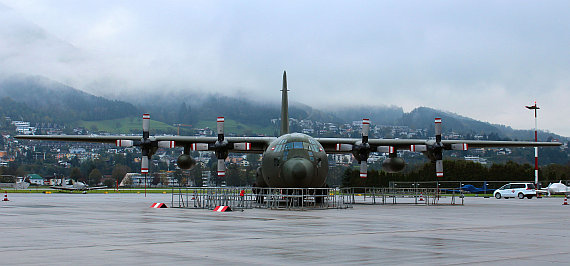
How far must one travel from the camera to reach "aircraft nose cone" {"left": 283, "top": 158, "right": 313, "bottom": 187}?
27.0 metres

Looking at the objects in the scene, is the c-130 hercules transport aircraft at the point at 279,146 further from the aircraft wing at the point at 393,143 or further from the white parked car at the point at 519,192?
the white parked car at the point at 519,192

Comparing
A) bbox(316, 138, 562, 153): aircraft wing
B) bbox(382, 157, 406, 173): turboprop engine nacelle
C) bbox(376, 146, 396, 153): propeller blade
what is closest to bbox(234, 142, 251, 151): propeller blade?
bbox(316, 138, 562, 153): aircraft wing

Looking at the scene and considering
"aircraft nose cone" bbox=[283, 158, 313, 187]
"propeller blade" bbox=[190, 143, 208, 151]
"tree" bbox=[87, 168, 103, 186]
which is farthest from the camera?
"tree" bbox=[87, 168, 103, 186]

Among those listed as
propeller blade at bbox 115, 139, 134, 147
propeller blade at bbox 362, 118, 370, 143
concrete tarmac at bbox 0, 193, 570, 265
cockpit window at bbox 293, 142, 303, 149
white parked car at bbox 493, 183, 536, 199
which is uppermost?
propeller blade at bbox 362, 118, 370, 143

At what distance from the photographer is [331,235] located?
44.3 ft

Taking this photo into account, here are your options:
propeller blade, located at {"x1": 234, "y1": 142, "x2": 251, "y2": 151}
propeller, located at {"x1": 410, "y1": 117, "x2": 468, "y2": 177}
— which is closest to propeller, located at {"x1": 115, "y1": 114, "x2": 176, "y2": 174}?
propeller blade, located at {"x1": 234, "y1": 142, "x2": 251, "y2": 151}

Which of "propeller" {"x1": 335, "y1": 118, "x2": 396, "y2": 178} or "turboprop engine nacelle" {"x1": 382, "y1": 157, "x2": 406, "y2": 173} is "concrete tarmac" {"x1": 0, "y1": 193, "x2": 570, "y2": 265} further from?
"turboprop engine nacelle" {"x1": 382, "y1": 157, "x2": 406, "y2": 173}

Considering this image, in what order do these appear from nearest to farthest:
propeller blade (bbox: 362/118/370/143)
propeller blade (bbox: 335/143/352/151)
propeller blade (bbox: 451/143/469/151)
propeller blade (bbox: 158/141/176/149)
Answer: propeller blade (bbox: 362/118/370/143) → propeller blade (bbox: 158/141/176/149) → propeller blade (bbox: 335/143/352/151) → propeller blade (bbox: 451/143/469/151)

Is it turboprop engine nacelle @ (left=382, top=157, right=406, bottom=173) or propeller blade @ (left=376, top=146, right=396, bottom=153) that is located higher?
propeller blade @ (left=376, top=146, right=396, bottom=153)

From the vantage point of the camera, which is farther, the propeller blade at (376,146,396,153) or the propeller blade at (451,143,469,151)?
the propeller blade at (376,146,396,153)

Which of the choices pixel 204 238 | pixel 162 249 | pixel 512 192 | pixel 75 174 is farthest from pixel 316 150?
pixel 75 174

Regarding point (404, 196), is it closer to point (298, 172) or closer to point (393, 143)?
point (393, 143)

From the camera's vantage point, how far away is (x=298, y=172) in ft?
88.6

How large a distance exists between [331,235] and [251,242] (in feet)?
7.46
